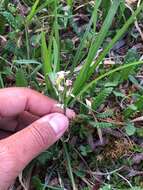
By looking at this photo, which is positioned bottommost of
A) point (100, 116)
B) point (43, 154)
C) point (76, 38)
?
point (43, 154)

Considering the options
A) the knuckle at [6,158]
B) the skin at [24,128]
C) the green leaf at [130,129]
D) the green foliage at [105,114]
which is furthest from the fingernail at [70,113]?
the knuckle at [6,158]

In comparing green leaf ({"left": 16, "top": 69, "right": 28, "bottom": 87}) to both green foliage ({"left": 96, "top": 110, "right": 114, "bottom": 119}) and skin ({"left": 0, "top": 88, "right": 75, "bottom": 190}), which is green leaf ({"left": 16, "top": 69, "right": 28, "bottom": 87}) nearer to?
skin ({"left": 0, "top": 88, "right": 75, "bottom": 190})

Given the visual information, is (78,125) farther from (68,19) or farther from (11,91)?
(68,19)

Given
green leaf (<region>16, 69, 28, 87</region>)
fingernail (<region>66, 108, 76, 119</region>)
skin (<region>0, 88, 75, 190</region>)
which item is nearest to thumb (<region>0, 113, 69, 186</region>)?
skin (<region>0, 88, 75, 190</region>)

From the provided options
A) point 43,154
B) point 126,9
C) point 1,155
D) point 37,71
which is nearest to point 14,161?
point 1,155

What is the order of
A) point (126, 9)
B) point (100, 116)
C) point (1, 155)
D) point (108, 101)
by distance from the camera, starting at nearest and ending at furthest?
point (1, 155) < point (100, 116) < point (108, 101) < point (126, 9)
